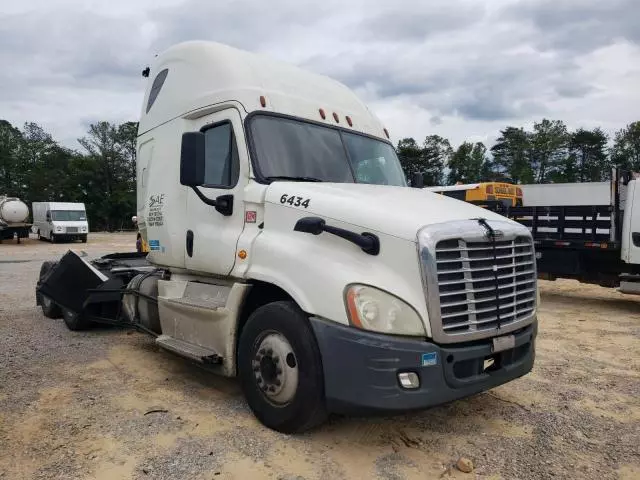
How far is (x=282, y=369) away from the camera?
3.85 meters

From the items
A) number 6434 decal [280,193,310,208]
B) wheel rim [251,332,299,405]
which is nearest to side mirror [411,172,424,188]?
number 6434 decal [280,193,310,208]

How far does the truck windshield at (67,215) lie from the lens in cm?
3203

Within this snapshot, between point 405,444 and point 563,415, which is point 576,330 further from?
point 405,444

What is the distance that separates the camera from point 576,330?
8352 mm

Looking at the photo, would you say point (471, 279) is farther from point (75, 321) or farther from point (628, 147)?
point (628, 147)

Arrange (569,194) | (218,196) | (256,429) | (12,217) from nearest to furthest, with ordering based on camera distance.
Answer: (256,429) < (218,196) < (569,194) < (12,217)

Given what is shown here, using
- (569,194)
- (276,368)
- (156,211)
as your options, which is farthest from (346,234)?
(569,194)

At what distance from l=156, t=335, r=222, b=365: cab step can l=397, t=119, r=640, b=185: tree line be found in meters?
64.8

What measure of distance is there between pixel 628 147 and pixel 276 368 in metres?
79.9

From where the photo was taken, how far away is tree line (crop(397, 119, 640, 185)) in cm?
7112

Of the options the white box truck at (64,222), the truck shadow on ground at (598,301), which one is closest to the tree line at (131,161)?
the white box truck at (64,222)

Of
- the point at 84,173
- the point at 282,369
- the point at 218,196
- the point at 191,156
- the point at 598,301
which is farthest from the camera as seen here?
the point at 84,173

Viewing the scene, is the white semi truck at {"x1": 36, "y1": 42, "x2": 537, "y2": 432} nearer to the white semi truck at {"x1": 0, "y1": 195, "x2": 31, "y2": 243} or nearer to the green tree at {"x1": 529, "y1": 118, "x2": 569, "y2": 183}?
the white semi truck at {"x1": 0, "y1": 195, "x2": 31, "y2": 243}

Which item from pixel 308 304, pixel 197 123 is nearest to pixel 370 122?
pixel 197 123
